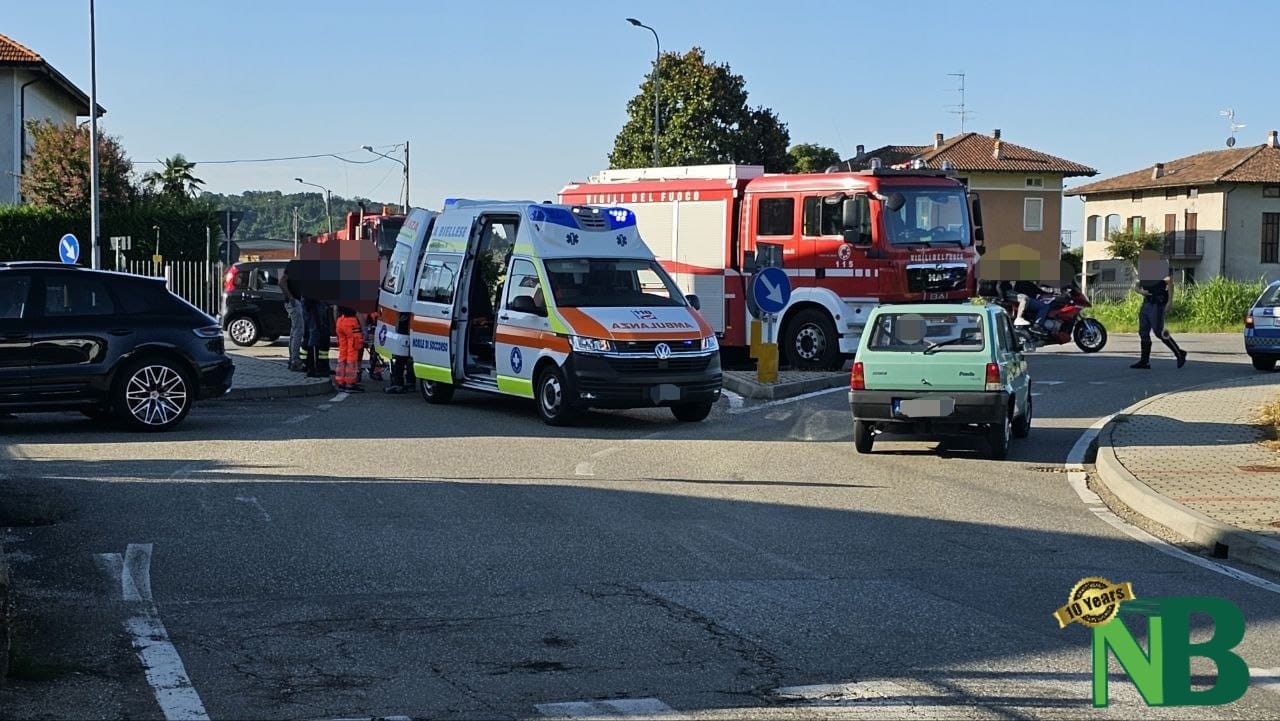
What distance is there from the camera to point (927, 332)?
48.2 ft

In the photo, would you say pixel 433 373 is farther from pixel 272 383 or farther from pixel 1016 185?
pixel 1016 185

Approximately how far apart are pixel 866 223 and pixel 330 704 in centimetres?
1693

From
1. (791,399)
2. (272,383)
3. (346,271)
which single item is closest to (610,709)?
(791,399)

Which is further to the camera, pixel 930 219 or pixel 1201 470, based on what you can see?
pixel 930 219

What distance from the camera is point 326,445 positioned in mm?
14820

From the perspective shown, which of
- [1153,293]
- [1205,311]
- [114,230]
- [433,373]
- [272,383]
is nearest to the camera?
[433,373]

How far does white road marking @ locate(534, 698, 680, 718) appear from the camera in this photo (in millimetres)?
5770

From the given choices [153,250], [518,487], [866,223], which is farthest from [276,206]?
[518,487]

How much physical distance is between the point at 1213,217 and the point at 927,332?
69.6 metres

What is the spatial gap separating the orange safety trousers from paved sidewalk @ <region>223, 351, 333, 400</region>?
1.34 feet

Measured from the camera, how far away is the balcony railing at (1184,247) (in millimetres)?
78625

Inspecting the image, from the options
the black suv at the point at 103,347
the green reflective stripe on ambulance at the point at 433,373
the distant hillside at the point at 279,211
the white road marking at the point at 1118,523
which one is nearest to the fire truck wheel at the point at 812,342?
the green reflective stripe on ambulance at the point at 433,373

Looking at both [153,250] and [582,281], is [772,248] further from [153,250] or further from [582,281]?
[153,250]

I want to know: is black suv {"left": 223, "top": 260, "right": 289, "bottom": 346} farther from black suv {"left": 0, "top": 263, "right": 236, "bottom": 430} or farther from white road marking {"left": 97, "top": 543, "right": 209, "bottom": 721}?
white road marking {"left": 97, "top": 543, "right": 209, "bottom": 721}
